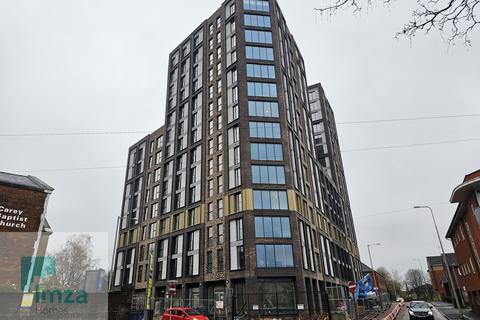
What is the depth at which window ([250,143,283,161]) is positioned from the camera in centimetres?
3944

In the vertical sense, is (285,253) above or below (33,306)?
above

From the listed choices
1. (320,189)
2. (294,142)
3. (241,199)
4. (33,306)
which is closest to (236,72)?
(294,142)

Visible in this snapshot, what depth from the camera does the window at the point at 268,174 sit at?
38.1m

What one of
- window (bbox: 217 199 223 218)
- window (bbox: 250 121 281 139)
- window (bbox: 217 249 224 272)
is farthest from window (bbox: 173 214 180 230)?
window (bbox: 250 121 281 139)

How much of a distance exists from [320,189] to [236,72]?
2464cm

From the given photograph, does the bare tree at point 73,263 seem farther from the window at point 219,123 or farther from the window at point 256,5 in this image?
the window at point 256,5

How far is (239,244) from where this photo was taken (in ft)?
116

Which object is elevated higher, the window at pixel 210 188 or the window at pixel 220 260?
the window at pixel 210 188

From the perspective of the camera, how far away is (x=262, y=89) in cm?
4384

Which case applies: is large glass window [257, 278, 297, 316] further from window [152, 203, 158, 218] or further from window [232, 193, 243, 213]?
window [152, 203, 158, 218]

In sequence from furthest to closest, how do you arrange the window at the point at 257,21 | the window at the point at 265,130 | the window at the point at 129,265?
the window at the point at 129,265, the window at the point at 257,21, the window at the point at 265,130

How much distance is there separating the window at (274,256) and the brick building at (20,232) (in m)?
20.6

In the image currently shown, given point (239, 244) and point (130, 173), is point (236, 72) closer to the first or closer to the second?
point (239, 244)

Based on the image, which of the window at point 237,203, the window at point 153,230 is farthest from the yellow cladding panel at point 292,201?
the window at point 153,230
